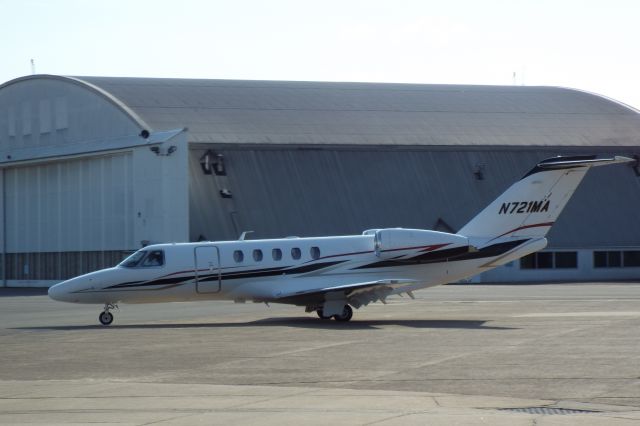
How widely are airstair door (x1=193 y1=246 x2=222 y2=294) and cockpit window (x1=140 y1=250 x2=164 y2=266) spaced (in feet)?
3.12

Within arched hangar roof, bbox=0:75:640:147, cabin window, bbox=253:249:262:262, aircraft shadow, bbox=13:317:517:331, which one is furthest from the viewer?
arched hangar roof, bbox=0:75:640:147

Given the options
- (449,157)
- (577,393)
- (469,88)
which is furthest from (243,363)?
(469,88)

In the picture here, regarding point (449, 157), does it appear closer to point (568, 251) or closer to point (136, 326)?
point (568, 251)

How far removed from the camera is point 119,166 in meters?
57.8

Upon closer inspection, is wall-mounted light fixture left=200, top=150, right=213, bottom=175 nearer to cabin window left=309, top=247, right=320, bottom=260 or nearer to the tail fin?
cabin window left=309, top=247, right=320, bottom=260

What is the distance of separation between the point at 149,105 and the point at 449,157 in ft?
59.0

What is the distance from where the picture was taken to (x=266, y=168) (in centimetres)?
6128

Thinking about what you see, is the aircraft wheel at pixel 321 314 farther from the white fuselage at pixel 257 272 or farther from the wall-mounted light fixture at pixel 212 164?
the wall-mounted light fixture at pixel 212 164

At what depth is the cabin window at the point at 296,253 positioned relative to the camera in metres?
31.4

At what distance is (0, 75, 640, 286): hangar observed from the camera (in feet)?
190

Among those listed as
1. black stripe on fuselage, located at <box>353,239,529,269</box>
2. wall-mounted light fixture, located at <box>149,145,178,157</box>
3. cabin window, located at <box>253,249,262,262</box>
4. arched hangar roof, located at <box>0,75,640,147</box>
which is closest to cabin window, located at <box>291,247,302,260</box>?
cabin window, located at <box>253,249,262,262</box>

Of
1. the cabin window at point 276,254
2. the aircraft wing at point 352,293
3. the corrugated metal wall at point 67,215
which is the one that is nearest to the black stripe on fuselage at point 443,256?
the aircraft wing at point 352,293

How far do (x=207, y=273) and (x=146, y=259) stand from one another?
177cm

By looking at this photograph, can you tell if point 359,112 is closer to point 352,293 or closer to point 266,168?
point 266,168
